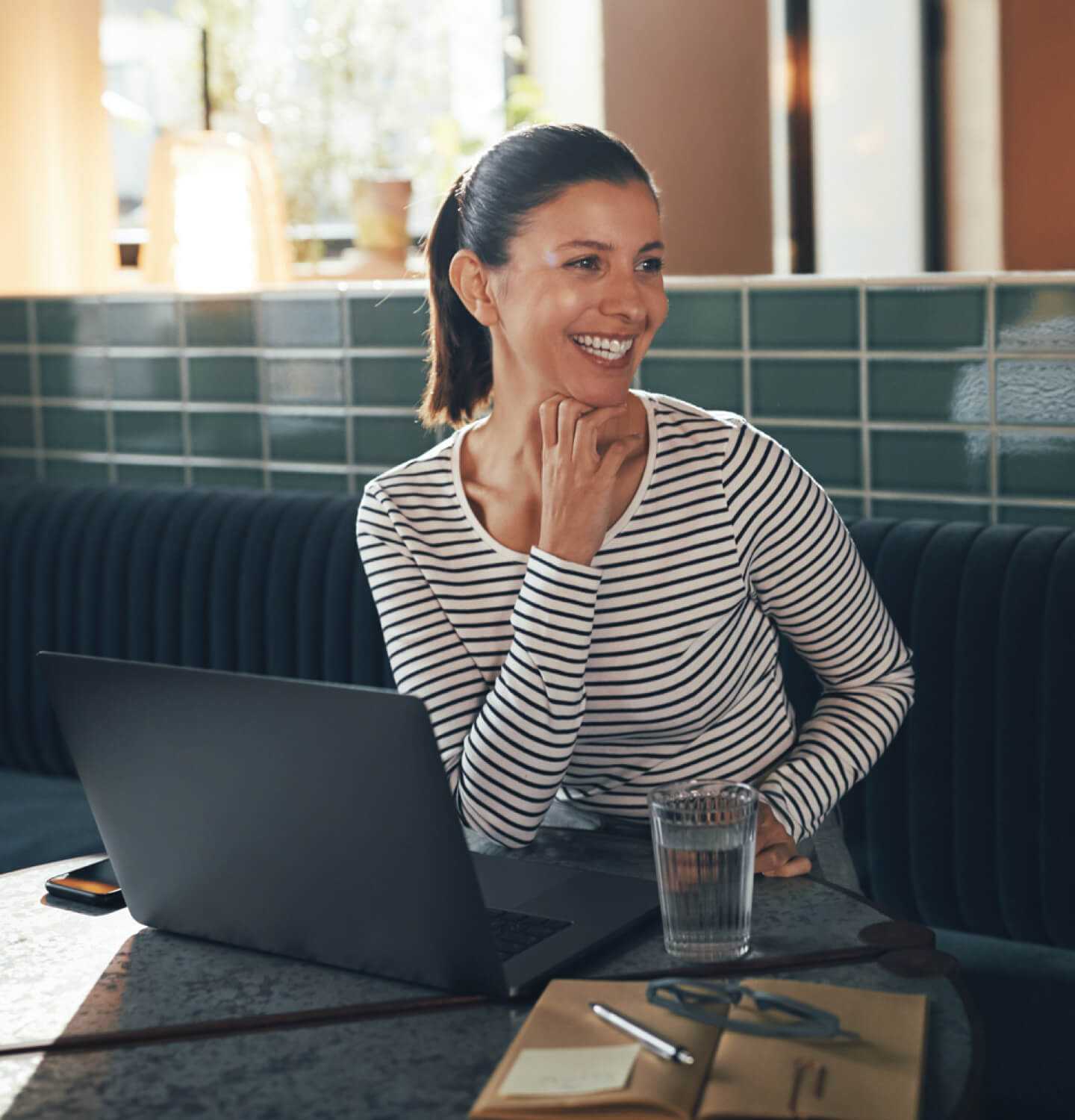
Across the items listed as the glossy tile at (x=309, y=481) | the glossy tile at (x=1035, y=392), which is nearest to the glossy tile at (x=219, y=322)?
the glossy tile at (x=309, y=481)

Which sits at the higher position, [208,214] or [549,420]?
[208,214]

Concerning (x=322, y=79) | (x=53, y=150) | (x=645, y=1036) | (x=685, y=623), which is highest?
(x=322, y=79)

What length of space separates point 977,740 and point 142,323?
163 centimetres

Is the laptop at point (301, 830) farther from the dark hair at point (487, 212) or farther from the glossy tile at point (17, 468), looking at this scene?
the glossy tile at point (17, 468)

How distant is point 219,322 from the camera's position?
2.65 meters

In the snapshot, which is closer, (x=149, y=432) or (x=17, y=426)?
(x=149, y=432)

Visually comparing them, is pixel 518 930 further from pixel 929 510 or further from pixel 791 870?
pixel 929 510

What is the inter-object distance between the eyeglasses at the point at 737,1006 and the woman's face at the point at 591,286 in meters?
0.69

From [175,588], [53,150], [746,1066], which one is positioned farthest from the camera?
[53,150]

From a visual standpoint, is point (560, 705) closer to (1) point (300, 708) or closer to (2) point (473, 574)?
(2) point (473, 574)

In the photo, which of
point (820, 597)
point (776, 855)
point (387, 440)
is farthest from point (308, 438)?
point (776, 855)

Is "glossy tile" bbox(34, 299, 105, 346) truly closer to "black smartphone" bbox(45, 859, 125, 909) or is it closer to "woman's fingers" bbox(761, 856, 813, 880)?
"black smartphone" bbox(45, 859, 125, 909)

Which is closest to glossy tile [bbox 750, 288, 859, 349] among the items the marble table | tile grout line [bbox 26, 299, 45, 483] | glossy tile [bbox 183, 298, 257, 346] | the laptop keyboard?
glossy tile [bbox 183, 298, 257, 346]

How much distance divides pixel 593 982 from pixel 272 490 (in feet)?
5.40
